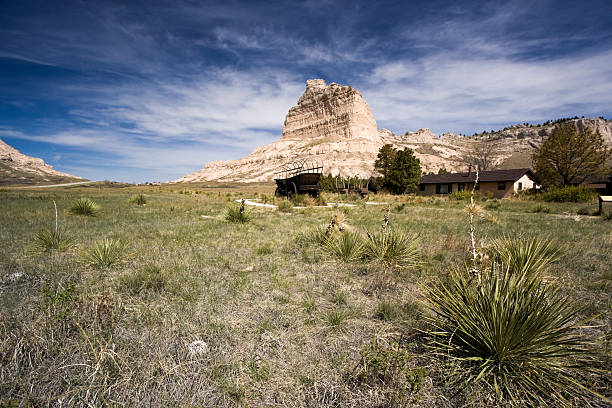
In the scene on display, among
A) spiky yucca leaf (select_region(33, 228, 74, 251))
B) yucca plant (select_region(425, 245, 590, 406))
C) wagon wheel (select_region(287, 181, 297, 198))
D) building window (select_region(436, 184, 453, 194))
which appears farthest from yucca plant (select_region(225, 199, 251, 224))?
building window (select_region(436, 184, 453, 194))

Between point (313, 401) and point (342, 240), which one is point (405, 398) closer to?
point (313, 401)

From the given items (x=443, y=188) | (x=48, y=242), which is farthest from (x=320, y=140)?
(x=48, y=242)

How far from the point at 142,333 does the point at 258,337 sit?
1.19 m

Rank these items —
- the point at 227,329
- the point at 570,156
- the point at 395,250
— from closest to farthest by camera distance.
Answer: the point at 227,329, the point at 395,250, the point at 570,156

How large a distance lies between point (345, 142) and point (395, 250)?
384ft

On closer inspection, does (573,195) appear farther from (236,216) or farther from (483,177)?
(236,216)

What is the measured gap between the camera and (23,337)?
2.26m

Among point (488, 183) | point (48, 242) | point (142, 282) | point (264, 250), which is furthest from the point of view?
point (488, 183)

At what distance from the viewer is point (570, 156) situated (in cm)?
3212

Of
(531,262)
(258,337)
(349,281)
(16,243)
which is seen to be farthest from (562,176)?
(16,243)

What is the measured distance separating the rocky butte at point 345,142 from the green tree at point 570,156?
5156 cm

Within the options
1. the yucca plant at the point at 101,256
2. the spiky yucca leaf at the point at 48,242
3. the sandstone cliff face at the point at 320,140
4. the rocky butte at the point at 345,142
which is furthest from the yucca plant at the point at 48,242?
the sandstone cliff face at the point at 320,140

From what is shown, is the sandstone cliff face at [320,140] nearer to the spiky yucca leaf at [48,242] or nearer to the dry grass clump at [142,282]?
the spiky yucca leaf at [48,242]

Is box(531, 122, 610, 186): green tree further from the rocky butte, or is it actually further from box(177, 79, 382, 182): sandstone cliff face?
box(177, 79, 382, 182): sandstone cliff face
